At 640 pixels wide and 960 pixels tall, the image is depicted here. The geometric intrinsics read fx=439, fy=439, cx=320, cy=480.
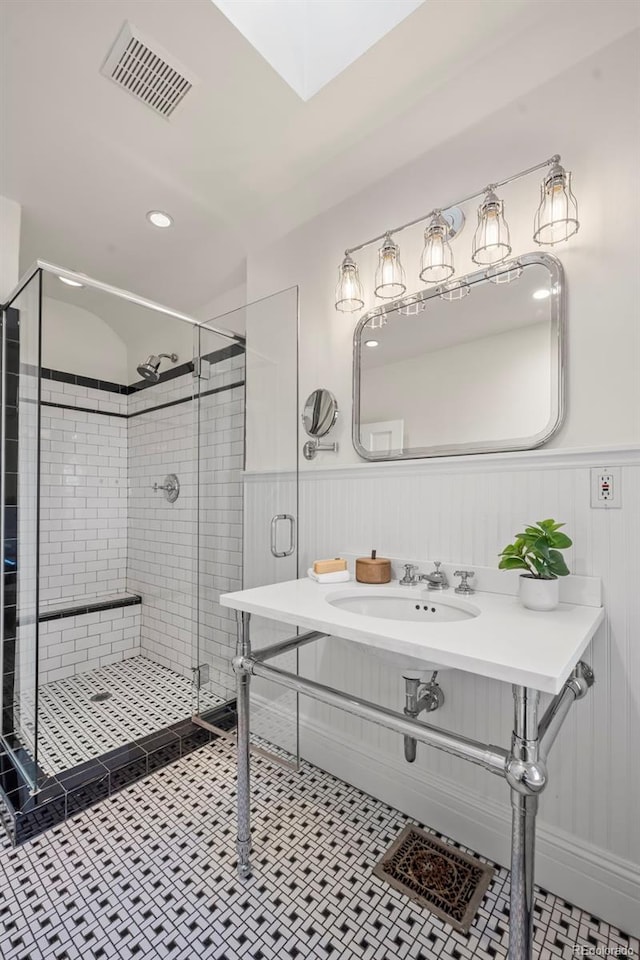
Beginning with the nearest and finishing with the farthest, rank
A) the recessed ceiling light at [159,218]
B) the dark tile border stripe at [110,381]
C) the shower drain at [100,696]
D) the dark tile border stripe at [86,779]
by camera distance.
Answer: the dark tile border stripe at [86,779] → the recessed ceiling light at [159,218] → the shower drain at [100,696] → the dark tile border stripe at [110,381]

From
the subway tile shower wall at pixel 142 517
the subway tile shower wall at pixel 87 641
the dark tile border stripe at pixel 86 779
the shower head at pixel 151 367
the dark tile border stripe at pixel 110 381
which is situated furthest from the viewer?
the shower head at pixel 151 367

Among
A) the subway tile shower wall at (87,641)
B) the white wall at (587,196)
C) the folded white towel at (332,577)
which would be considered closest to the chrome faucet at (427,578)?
the folded white towel at (332,577)

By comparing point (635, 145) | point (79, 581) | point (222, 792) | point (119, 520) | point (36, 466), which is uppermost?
point (635, 145)

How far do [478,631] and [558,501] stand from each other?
556 mm

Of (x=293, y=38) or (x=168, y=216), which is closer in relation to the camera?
(x=293, y=38)

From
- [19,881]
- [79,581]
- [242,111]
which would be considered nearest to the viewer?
[19,881]

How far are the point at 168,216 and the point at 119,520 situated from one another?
194 cm

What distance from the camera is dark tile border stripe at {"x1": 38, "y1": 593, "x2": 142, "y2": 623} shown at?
269cm

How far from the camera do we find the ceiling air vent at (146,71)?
4.52 ft

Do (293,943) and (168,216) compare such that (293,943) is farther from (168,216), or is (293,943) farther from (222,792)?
(168,216)

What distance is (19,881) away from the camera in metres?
1.34

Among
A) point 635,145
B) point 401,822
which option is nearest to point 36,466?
point 401,822

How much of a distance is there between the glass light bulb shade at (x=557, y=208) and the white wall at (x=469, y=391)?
0.26 m

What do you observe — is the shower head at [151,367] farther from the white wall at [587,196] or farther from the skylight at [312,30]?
the white wall at [587,196]
